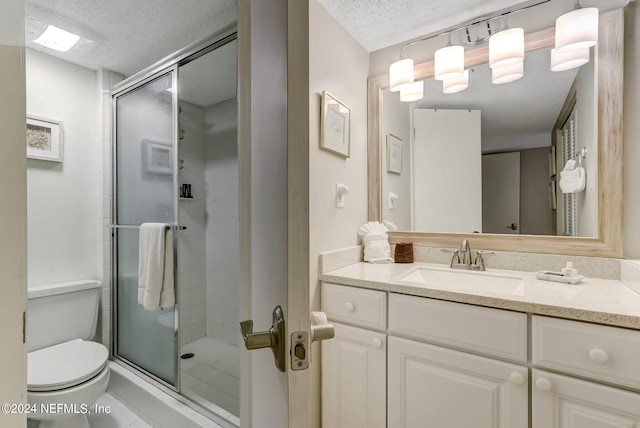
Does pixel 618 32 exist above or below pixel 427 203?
above

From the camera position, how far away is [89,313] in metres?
1.68

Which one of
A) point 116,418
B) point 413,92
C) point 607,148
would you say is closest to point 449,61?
point 413,92

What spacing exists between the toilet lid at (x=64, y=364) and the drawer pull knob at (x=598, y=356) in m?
2.00

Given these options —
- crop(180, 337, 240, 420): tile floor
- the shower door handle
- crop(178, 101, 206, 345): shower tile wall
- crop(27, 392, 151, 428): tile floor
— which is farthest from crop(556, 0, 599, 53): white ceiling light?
crop(27, 392, 151, 428): tile floor

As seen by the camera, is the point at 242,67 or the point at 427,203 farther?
the point at 427,203

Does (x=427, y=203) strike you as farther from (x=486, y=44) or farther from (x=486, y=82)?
(x=486, y=44)

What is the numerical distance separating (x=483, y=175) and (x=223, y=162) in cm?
201

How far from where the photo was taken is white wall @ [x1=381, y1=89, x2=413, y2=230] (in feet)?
5.80

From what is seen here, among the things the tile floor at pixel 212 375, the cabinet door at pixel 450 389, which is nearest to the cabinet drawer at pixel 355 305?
the cabinet door at pixel 450 389

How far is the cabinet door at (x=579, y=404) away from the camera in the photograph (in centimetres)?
78

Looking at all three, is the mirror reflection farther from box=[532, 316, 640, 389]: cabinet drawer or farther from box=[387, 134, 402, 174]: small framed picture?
box=[532, 316, 640, 389]: cabinet drawer

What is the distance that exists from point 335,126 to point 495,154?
92 centimetres

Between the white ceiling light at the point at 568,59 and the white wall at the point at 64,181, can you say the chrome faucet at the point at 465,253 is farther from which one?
the white wall at the point at 64,181

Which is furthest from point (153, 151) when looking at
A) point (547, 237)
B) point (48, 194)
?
point (547, 237)
